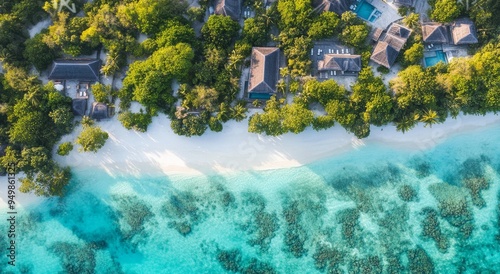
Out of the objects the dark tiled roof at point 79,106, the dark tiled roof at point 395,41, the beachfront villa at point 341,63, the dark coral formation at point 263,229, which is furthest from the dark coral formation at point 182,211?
the dark tiled roof at point 395,41

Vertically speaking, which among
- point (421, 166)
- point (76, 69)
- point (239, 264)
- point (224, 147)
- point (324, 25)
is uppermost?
point (324, 25)

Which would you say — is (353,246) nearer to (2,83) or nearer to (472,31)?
(472,31)

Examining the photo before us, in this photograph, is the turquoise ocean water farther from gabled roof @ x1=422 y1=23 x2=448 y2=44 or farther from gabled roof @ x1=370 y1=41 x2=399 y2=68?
gabled roof @ x1=422 y1=23 x2=448 y2=44

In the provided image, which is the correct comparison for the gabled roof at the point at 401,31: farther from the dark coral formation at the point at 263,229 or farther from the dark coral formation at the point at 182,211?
the dark coral formation at the point at 182,211

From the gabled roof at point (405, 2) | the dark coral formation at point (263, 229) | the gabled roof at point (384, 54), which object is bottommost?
the dark coral formation at point (263, 229)

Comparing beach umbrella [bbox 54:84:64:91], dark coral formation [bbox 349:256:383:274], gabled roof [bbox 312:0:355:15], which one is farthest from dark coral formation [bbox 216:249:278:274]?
gabled roof [bbox 312:0:355:15]

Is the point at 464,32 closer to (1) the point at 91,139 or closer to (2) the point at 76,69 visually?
(1) the point at 91,139

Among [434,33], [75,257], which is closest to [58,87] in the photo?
[75,257]
